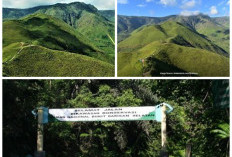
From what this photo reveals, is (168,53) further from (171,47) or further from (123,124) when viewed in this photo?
(123,124)

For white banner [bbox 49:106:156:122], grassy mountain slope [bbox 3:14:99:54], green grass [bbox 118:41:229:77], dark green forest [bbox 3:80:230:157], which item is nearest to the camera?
white banner [bbox 49:106:156:122]

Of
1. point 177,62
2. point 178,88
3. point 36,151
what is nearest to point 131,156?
point 178,88

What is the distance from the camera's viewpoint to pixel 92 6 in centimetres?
612

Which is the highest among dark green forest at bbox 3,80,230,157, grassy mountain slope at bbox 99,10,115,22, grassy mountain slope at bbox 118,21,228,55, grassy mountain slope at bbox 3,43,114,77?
grassy mountain slope at bbox 99,10,115,22

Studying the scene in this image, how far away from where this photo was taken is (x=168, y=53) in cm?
612

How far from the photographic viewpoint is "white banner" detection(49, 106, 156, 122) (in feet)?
17.9

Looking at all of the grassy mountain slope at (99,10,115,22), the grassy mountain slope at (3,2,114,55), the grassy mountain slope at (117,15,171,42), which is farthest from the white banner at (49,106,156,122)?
the grassy mountain slope at (99,10,115,22)

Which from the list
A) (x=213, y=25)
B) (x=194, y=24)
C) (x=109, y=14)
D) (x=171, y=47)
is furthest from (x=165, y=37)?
(x=109, y=14)

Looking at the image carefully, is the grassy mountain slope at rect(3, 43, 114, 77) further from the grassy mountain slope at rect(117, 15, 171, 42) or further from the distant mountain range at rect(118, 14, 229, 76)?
the grassy mountain slope at rect(117, 15, 171, 42)

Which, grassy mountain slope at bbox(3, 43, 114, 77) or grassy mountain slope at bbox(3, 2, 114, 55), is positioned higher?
grassy mountain slope at bbox(3, 2, 114, 55)

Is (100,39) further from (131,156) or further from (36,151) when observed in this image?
(131,156)

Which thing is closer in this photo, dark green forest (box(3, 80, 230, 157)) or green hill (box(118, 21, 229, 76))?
green hill (box(118, 21, 229, 76))

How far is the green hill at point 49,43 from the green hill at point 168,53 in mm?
338

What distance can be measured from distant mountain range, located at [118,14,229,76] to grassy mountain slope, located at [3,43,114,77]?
416 mm
